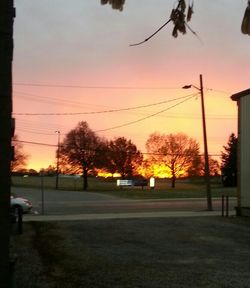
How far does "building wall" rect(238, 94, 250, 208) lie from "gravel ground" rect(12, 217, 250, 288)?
15.3 feet

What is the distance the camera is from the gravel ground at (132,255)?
1049cm

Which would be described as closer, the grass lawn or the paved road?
the paved road

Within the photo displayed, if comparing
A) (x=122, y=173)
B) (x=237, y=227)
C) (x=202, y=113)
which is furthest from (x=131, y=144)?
(x=237, y=227)

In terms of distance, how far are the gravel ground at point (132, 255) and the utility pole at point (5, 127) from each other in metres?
7.46

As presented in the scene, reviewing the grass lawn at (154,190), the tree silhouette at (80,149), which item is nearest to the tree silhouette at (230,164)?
the grass lawn at (154,190)

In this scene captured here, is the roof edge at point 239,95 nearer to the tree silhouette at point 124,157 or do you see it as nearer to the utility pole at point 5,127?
the utility pole at point 5,127

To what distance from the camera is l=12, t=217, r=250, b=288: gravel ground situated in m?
10.5

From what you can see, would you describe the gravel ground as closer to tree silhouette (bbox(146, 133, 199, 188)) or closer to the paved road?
the paved road

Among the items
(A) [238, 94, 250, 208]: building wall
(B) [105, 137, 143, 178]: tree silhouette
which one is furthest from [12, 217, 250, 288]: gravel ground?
(B) [105, 137, 143, 178]: tree silhouette

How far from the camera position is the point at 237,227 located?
23.0 meters

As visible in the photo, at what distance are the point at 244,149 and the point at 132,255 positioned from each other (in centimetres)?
1503

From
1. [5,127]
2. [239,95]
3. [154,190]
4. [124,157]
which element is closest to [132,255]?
[5,127]

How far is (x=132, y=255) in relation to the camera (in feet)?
46.0

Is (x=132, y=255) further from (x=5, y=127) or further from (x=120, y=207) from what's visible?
(x=120, y=207)
